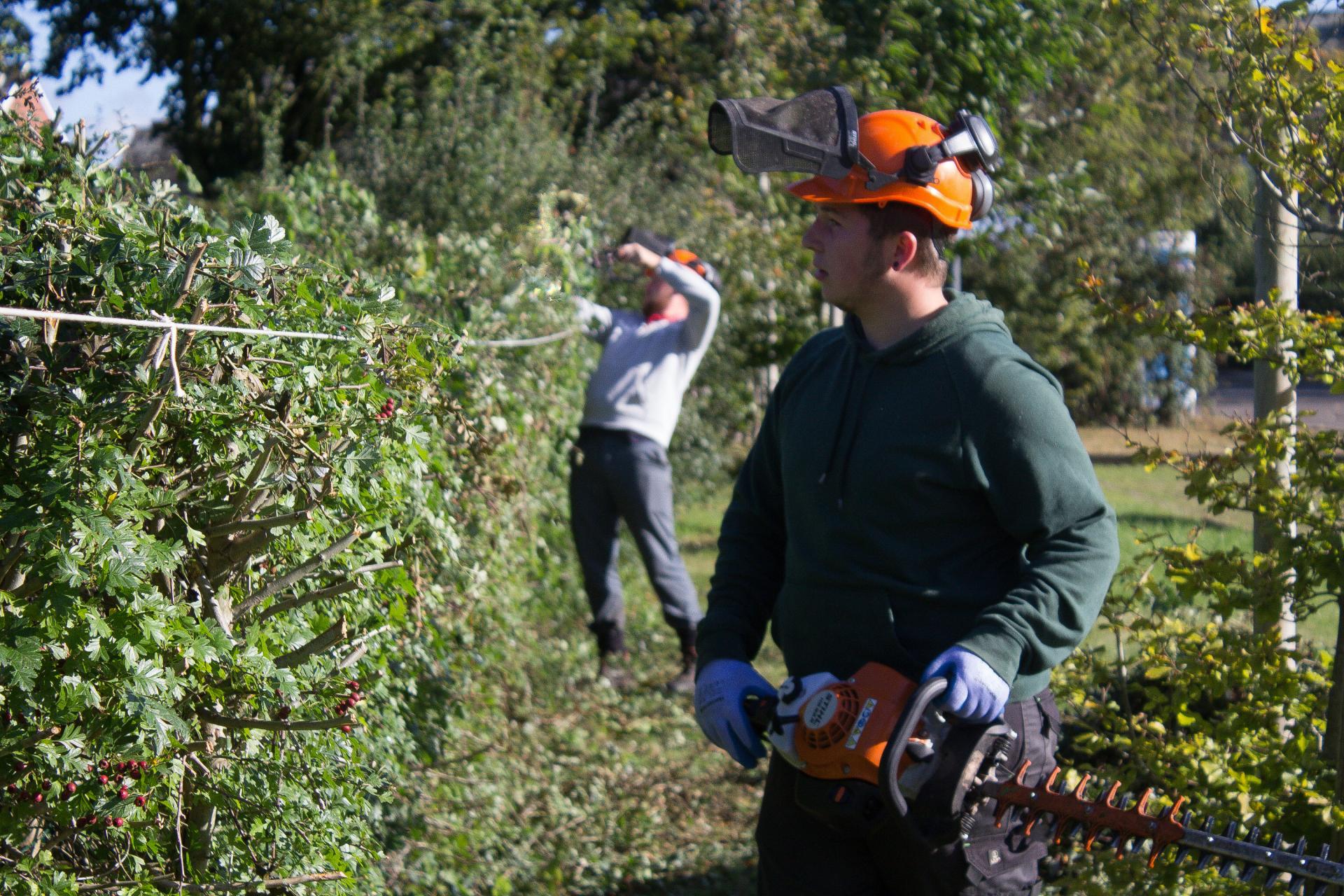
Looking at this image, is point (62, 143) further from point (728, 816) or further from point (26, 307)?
point (728, 816)

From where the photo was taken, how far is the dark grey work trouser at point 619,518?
5754mm

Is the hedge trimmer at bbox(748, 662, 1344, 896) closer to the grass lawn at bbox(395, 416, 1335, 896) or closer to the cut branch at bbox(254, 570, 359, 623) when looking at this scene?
the cut branch at bbox(254, 570, 359, 623)

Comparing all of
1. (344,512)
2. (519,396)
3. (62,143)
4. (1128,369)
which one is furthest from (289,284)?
(1128,369)

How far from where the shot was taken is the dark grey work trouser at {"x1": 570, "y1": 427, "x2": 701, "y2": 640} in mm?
5754

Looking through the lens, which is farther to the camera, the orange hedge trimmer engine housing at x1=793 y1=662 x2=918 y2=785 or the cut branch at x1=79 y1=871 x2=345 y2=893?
the orange hedge trimmer engine housing at x1=793 y1=662 x2=918 y2=785

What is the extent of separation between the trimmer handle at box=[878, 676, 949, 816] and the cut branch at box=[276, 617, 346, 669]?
0.88 m

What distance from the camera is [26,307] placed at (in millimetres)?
1808

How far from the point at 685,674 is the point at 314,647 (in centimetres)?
410

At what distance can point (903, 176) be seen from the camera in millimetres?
2279

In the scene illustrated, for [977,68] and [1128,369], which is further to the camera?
[1128,369]

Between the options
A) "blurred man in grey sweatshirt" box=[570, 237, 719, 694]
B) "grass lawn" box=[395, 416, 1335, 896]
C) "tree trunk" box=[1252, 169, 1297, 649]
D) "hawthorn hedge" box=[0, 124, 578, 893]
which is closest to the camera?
"hawthorn hedge" box=[0, 124, 578, 893]

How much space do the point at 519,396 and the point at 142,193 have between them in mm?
2069

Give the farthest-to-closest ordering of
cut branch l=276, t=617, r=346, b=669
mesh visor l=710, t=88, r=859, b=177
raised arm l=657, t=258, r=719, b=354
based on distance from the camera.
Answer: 1. raised arm l=657, t=258, r=719, b=354
2. mesh visor l=710, t=88, r=859, b=177
3. cut branch l=276, t=617, r=346, b=669

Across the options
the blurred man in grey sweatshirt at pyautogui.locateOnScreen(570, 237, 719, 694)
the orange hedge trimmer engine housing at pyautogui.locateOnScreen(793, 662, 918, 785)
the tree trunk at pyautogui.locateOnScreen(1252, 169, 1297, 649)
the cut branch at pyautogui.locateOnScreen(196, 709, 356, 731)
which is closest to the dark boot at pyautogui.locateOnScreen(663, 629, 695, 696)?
the blurred man in grey sweatshirt at pyautogui.locateOnScreen(570, 237, 719, 694)
